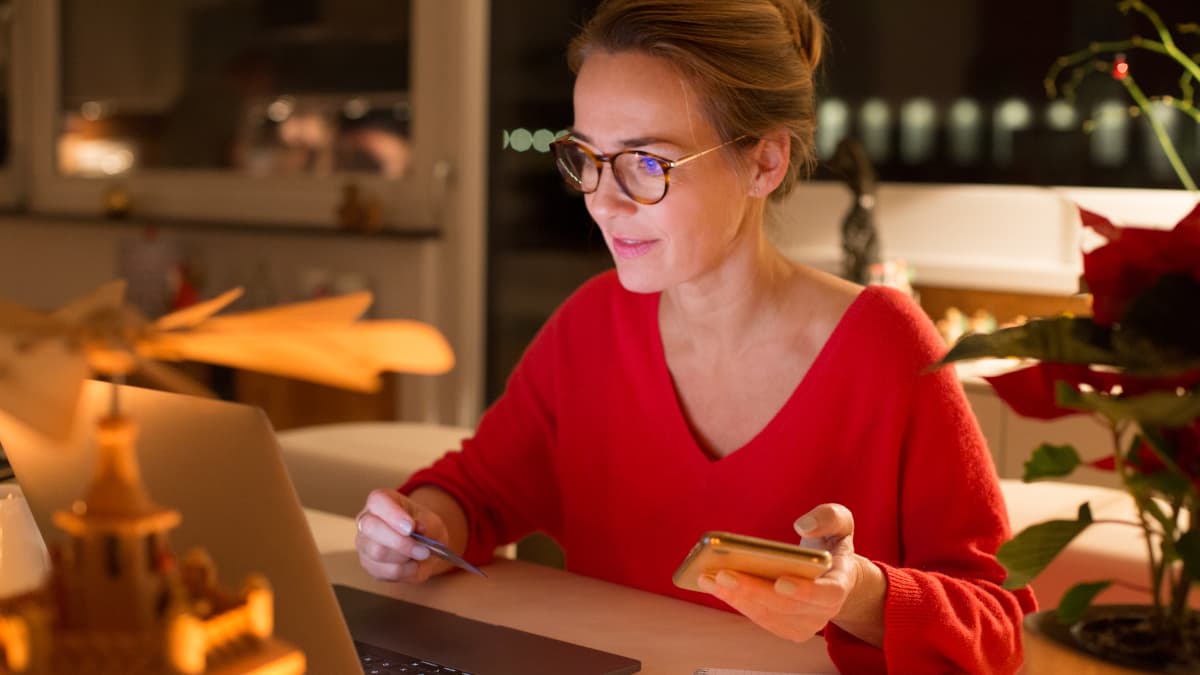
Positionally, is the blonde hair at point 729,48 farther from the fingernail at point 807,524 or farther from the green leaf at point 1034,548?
the green leaf at point 1034,548

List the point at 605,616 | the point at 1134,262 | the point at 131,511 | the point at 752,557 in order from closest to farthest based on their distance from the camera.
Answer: the point at 131,511 → the point at 1134,262 → the point at 752,557 → the point at 605,616

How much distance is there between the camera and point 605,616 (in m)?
1.30

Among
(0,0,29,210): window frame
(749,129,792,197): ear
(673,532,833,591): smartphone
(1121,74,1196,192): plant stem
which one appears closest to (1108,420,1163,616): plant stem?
(673,532,833,591): smartphone

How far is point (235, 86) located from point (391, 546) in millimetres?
3317

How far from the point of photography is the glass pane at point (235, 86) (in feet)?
13.4

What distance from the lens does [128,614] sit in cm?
59

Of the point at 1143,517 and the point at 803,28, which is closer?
the point at 1143,517

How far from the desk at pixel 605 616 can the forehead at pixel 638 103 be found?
446 millimetres

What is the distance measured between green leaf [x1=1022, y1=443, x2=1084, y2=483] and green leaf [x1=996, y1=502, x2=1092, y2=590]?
0.08 ft

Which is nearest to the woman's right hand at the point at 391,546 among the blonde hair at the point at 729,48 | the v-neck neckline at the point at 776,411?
the v-neck neckline at the point at 776,411

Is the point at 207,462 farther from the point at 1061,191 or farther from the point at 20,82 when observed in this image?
the point at 20,82

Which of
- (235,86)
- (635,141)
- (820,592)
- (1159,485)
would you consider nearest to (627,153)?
(635,141)

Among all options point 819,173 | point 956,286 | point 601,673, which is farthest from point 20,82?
point 601,673

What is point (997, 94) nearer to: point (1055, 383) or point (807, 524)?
point (807, 524)
